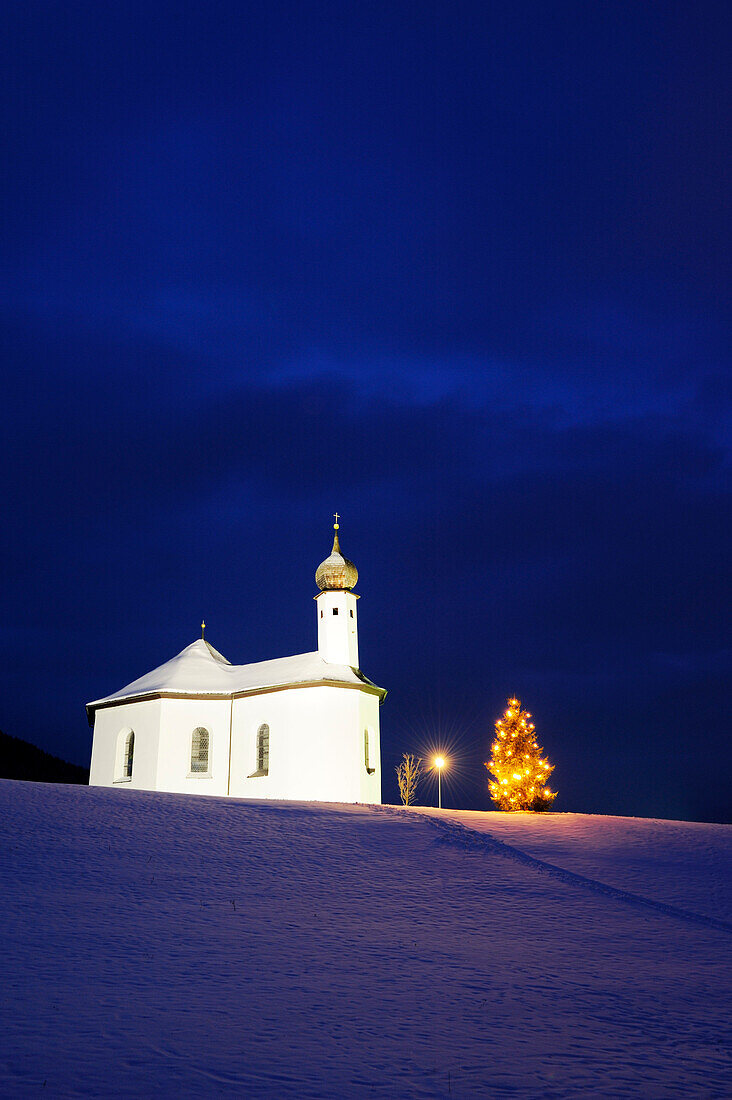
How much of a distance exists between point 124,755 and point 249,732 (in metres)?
5.64

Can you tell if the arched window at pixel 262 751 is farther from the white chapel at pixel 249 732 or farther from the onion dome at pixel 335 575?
the onion dome at pixel 335 575

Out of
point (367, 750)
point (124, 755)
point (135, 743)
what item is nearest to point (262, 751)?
point (367, 750)

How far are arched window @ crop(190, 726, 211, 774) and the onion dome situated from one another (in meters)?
8.85

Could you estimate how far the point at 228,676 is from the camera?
37.4 m

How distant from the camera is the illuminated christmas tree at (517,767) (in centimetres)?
3269

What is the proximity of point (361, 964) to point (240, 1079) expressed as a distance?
3.92m

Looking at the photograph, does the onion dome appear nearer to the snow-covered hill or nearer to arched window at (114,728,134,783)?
arched window at (114,728,134,783)

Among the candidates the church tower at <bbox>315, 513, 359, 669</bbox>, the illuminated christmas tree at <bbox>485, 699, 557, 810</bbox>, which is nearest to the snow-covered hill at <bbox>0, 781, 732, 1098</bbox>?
the illuminated christmas tree at <bbox>485, 699, 557, 810</bbox>

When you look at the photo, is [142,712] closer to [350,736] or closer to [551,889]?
[350,736]

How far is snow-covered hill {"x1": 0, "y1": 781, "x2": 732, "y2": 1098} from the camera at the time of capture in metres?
7.07

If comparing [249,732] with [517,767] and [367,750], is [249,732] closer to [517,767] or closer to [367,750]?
[367,750]

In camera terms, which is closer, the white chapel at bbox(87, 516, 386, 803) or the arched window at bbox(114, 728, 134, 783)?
the white chapel at bbox(87, 516, 386, 803)

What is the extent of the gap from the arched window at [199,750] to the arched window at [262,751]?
2.24 metres

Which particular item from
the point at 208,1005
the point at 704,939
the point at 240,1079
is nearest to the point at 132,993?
the point at 208,1005
